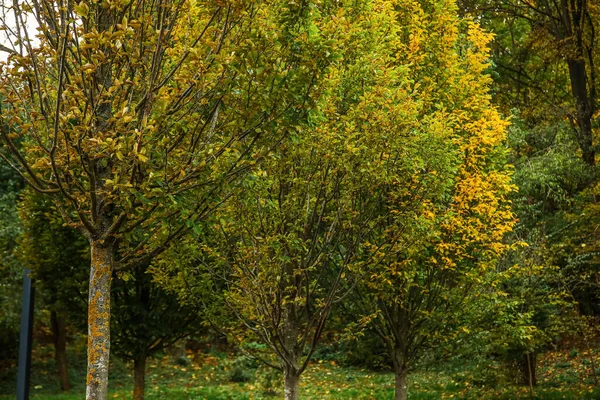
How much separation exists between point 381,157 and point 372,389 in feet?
37.0

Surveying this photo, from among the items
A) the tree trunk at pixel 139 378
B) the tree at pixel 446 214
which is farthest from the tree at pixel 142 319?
the tree at pixel 446 214

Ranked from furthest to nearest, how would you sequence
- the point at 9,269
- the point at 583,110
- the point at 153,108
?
the point at 9,269
the point at 583,110
the point at 153,108

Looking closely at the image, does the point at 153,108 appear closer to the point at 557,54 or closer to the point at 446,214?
the point at 446,214

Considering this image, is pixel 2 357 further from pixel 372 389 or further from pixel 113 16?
pixel 113 16

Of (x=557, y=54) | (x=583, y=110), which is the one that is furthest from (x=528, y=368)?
(x=557, y=54)

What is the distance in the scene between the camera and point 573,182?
53.0 ft

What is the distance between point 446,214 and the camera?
8.74 meters

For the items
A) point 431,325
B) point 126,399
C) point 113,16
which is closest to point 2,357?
point 126,399

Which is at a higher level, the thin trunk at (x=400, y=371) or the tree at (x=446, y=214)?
the tree at (x=446, y=214)

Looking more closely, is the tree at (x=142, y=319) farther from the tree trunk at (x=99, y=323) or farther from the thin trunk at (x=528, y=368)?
the tree trunk at (x=99, y=323)

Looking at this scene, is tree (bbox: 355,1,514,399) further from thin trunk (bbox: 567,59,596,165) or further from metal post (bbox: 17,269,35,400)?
metal post (bbox: 17,269,35,400)

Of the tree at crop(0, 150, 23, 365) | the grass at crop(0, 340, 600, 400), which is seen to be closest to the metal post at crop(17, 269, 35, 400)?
the grass at crop(0, 340, 600, 400)

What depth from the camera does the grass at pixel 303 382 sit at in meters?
15.4

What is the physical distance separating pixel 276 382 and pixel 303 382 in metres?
2.62
